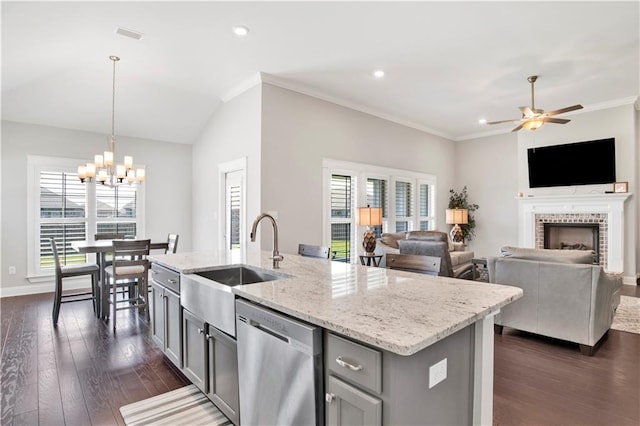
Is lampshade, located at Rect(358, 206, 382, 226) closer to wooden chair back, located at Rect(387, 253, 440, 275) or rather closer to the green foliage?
wooden chair back, located at Rect(387, 253, 440, 275)

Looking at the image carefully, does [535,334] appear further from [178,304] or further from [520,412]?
[178,304]

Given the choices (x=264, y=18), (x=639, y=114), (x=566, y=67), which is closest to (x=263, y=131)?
(x=264, y=18)

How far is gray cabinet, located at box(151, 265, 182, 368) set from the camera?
2559 millimetres

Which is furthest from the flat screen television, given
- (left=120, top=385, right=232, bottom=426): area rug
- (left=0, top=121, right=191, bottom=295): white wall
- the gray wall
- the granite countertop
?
(left=120, top=385, right=232, bottom=426): area rug

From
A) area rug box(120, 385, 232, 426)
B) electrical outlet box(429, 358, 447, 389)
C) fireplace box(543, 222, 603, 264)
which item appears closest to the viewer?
electrical outlet box(429, 358, 447, 389)

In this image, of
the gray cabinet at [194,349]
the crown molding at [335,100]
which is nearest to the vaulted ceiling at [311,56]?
the crown molding at [335,100]

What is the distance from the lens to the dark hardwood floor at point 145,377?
7.36 ft

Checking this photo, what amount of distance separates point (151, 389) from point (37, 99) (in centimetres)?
484

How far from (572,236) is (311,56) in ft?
20.5

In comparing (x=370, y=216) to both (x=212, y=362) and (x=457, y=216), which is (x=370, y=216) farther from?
(x=212, y=362)

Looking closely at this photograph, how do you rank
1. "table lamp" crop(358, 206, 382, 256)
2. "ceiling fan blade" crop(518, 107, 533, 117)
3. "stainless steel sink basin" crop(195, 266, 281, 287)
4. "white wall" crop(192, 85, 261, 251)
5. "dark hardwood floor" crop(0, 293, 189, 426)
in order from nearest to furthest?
"dark hardwood floor" crop(0, 293, 189, 426) < "stainless steel sink basin" crop(195, 266, 281, 287) < "ceiling fan blade" crop(518, 107, 533, 117) < "white wall" crop(192, 85, 261, 251) < "table lamp" crop(358, 206, 382, 256)

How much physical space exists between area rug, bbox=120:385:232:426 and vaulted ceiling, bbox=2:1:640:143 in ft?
11.1

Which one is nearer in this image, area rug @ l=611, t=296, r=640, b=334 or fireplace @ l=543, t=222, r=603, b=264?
area rug @ l=611, t=296, r=640, b=334

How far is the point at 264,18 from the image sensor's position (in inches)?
135
